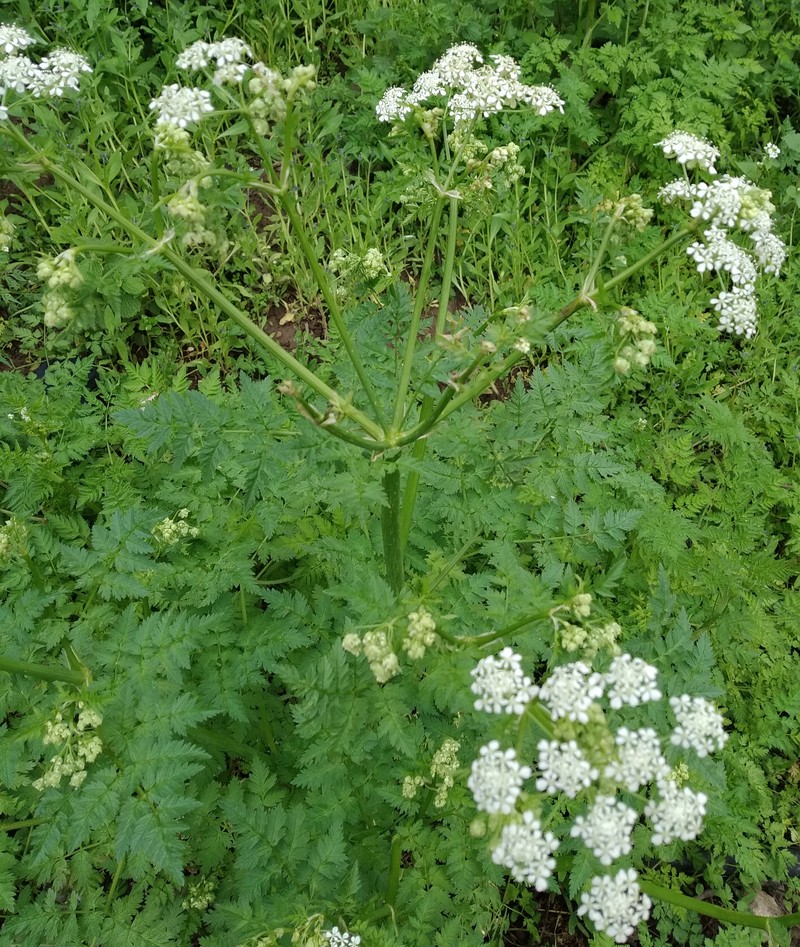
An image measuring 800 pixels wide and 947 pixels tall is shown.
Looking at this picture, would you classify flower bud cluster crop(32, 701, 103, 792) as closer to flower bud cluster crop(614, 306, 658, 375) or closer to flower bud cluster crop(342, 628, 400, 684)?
flower bud cluster crop(342, 628, 400, 684)

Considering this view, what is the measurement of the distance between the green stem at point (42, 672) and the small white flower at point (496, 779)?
66.4 inches

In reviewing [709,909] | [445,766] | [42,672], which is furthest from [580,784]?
[42,672]

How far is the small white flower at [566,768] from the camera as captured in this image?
188cm

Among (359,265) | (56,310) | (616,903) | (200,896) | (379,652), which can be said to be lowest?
(200,896)

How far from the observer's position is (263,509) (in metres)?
3.10

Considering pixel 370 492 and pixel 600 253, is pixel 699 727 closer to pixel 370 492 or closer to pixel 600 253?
pixel 370 492

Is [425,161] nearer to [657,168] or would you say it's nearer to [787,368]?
[657,168]

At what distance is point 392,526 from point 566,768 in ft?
3.35

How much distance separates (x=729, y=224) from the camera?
2.43 meters

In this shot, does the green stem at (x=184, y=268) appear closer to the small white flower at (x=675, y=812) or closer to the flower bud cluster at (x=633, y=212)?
the flower bud cluster at (x=633, y=212)

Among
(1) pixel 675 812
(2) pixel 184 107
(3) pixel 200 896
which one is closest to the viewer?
(1) pixel 675 812

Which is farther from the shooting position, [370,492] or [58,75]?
[58,75]

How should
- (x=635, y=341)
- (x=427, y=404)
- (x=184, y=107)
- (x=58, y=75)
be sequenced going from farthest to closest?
(x=427, y=404) → (x=58, y=75) → (x=635, y=341) → (x=184, y=107)

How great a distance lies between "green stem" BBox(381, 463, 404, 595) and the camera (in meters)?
2.43
